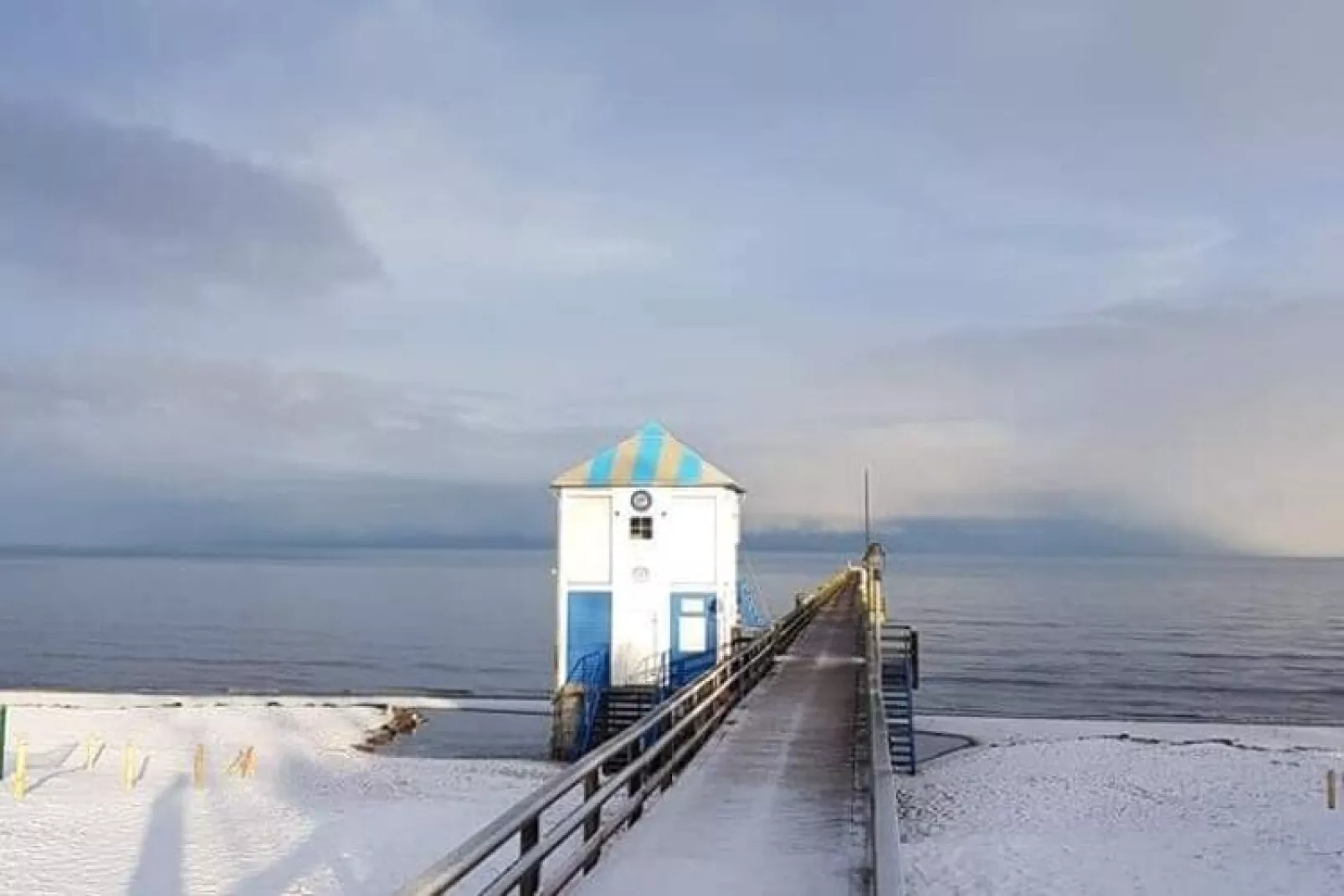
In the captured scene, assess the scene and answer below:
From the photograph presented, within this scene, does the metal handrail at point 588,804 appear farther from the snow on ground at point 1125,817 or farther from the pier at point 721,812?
the snow on ground at point 1125,817

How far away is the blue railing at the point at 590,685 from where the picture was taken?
29.8m

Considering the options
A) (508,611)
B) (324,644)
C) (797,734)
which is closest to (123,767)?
(797,734)

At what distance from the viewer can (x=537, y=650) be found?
75750 mm

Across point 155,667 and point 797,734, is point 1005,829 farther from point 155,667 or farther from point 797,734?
point 155,667

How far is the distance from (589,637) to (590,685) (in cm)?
123

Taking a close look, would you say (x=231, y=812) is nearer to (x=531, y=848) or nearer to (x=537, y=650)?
(x=531, y=848)

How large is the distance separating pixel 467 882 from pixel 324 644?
6848cm

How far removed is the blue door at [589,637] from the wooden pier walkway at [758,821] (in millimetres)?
13047

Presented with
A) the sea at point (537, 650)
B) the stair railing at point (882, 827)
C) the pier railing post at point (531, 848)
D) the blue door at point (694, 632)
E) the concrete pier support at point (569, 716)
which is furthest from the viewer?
the sea at point (537, 650)

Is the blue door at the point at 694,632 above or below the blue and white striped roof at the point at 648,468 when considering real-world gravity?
below

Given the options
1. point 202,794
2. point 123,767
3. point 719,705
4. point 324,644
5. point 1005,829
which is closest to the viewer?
point 719,705

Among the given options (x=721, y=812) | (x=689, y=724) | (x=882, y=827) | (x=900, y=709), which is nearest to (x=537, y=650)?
(x=900, y=709)

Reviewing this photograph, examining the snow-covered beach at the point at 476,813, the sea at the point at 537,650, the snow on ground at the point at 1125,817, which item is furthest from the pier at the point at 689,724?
the sea at the point at 537,650

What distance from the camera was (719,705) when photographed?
56.4 feet
